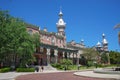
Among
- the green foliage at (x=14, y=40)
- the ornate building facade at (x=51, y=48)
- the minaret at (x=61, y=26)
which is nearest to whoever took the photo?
the green foliage at (x=14, y=40)

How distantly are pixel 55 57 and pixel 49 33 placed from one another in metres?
8.47

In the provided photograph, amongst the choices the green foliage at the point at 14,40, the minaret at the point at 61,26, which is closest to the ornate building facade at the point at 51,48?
the minaret at the point at 61,26

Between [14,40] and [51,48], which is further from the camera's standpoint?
[51,48]

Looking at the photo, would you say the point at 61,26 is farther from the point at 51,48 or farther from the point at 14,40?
the point at 14,40

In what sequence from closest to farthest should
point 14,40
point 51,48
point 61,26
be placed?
point 14,40, point 51,48, point 61,26

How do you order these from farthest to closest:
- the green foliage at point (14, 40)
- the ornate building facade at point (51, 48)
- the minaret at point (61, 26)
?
the minaret at point (61, 26), the ornate building facade at point (51, 48), the green foliage at point (14, 40)

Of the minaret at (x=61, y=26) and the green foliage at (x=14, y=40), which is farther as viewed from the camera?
the minaret at (x=61, y=26)

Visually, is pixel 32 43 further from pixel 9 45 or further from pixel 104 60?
pixel 104 60

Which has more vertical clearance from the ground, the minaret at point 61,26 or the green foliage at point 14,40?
the minaret at point 61,26

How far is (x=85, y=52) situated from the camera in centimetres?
9712

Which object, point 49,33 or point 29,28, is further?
point 49,33

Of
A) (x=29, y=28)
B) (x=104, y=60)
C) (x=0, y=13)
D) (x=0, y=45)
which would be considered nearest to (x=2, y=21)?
(x=0, y=13)

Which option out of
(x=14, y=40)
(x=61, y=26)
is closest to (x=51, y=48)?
(x=61, y=26)

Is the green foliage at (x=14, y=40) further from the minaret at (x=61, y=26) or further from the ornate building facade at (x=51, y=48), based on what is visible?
the minaret at (x=61, y=26)
